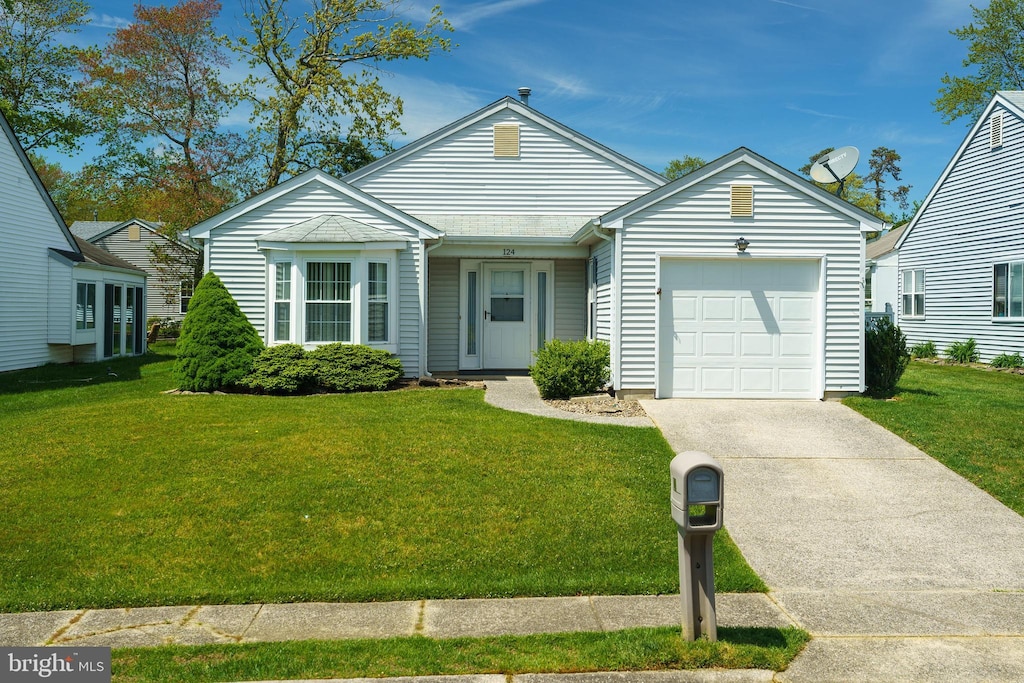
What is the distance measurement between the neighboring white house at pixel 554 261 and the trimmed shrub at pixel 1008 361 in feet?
28.2

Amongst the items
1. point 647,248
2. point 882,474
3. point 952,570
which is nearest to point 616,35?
point 647,248

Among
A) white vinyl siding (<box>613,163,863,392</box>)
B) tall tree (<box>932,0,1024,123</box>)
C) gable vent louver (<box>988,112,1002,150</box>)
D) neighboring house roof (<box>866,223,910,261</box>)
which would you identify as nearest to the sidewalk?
white vinyl siding (<box>613,163,863,392</box>)

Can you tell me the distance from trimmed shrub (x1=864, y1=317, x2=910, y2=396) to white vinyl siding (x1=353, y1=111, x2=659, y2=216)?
6169 mm

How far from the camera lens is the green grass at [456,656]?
434 cm

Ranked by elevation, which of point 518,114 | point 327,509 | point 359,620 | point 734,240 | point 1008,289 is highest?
point 518,114

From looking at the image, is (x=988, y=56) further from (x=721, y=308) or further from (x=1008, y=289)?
(x=721, y=308)

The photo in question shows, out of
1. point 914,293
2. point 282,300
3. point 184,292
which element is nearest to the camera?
point 282,300

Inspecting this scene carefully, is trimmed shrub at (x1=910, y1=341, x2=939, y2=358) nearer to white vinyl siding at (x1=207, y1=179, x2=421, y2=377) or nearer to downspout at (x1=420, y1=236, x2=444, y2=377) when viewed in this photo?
downspout at (x1=420, y1=236, x2=444, y2=377)

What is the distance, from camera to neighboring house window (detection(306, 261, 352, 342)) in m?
14.3

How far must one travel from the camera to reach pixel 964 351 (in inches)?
815

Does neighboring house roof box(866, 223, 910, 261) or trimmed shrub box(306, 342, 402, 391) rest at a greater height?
neighboring house roof box(866, 223, 910, 261)

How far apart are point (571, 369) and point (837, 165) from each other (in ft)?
20.4

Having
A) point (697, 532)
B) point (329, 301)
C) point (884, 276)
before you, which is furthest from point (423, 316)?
point (884, 276)

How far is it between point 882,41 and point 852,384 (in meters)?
13.6
